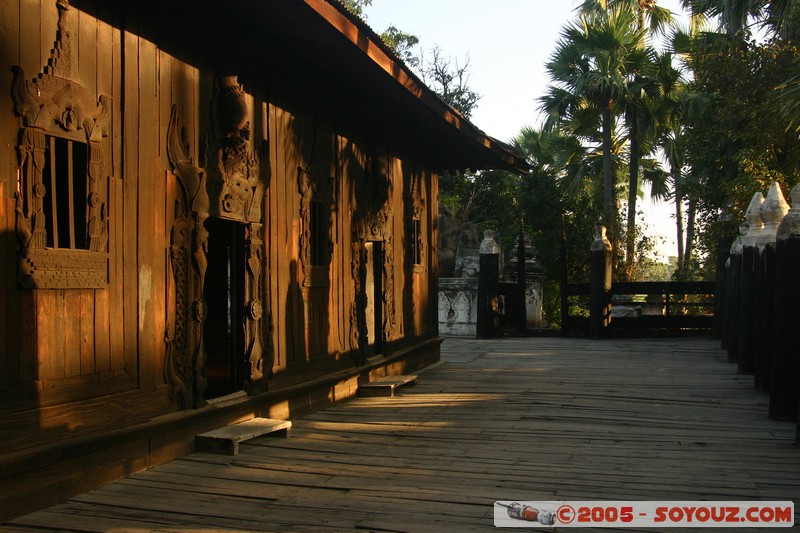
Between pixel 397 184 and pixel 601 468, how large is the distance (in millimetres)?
6808

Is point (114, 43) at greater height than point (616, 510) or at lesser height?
greater

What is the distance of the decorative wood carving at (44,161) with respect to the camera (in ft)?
15.2

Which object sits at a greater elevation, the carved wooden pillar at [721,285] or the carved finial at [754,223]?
the carved finial at [754,223]

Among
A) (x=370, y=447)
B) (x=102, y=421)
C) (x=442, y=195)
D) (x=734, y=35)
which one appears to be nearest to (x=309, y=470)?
(x=370, y=447)

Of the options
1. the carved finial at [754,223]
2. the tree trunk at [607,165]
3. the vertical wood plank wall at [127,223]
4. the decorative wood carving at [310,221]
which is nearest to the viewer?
the vertical wood plank wall at [127,223]

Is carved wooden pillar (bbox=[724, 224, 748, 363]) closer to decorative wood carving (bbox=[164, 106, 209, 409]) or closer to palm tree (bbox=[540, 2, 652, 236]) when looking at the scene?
decorative wood carving (bbox=[164, 106, 209, 409])

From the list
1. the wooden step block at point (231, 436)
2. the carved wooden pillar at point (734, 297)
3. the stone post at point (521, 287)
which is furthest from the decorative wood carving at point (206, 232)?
the stone post at point (521, 287)

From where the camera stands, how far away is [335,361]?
934cm

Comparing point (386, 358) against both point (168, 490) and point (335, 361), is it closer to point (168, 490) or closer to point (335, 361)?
point (335, 361)

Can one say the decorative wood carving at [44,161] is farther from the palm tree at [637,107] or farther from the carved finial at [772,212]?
the palm tree at [637,107]

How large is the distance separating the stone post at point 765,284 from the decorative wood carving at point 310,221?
475 cm

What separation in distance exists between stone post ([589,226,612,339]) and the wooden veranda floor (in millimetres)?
7172

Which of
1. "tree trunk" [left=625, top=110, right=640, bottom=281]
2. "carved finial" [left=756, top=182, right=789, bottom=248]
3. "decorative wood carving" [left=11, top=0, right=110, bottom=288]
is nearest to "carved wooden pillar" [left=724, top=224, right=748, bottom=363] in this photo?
"carved finial" [left=756, top=182, right=789, bottom=248]

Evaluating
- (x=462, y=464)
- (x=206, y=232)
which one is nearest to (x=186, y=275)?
(x=206, y=232)
